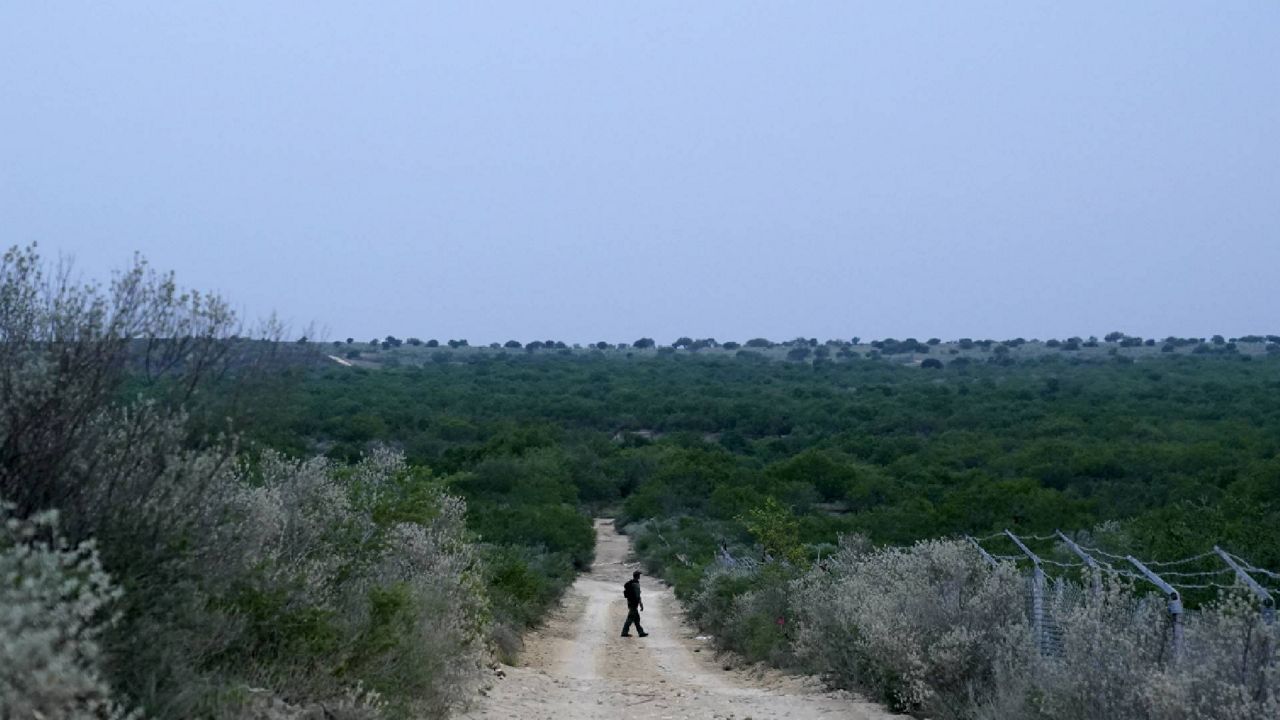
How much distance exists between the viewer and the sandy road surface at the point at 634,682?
1307cm

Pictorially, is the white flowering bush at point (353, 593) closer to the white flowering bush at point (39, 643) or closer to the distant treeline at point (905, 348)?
the white flowering bush at point (39, 643)

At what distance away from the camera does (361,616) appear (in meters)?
9.77

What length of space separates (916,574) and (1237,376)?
8613cm

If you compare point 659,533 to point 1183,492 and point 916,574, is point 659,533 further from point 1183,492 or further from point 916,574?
point 916,574

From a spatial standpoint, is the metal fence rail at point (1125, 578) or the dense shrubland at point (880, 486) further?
the dense shrubland at point (880, 486)

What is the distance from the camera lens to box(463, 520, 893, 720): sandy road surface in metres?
13.1

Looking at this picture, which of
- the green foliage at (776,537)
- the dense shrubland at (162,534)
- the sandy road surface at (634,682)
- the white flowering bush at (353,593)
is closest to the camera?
the dense shrubland at (162,534)

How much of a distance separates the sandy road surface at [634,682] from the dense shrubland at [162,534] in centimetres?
351

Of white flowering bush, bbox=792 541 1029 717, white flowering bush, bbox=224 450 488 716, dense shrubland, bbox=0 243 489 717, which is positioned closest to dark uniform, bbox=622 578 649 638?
white flowering bush, bbox=792 541 1029 717

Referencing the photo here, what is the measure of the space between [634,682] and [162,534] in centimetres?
1027

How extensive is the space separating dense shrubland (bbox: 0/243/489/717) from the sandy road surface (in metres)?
3.51

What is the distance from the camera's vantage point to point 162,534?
23.4 feet

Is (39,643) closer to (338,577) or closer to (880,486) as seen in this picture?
(338,577)

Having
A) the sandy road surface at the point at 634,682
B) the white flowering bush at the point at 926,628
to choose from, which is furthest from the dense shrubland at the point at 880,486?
the sandy road surface at the point at 634,682
